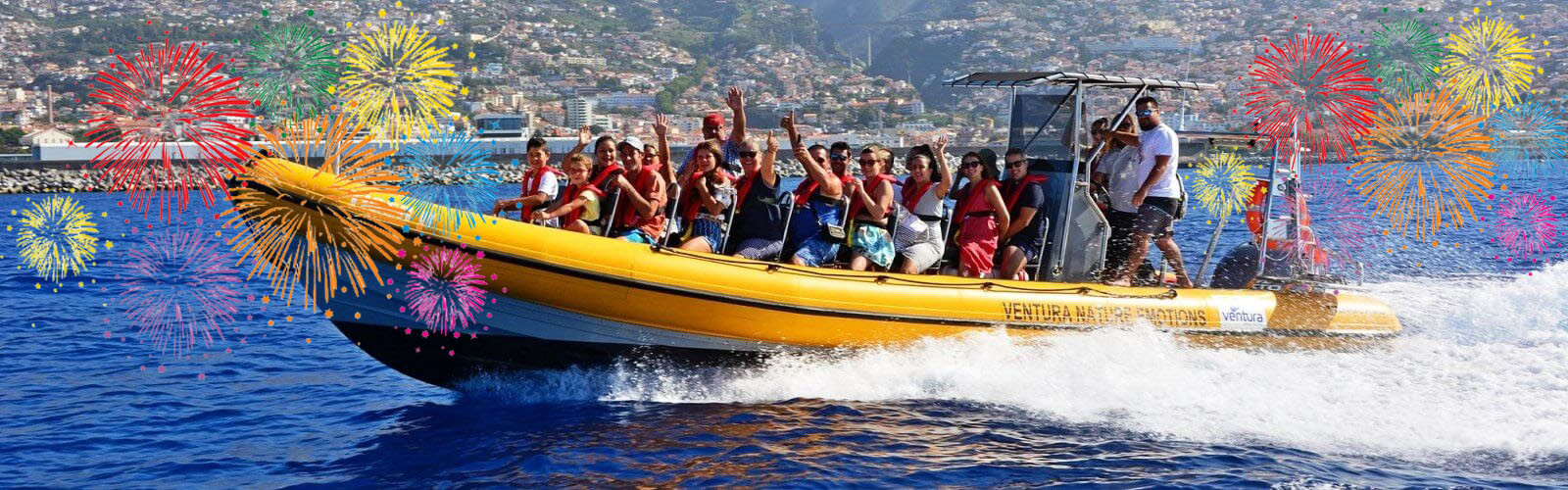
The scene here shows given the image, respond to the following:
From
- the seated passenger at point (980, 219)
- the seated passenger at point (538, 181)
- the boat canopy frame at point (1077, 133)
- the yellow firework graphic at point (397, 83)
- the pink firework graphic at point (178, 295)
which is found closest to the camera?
the yellow firework graphic at point (397, 83)

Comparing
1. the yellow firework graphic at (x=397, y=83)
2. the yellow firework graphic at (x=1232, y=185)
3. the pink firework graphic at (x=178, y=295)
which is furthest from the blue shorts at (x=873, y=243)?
the pink firework graphic at (x=178, y=295)

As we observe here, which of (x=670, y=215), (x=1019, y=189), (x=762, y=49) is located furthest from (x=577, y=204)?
(x=762, y=49)

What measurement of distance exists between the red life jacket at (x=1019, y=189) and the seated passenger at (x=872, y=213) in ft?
3.09

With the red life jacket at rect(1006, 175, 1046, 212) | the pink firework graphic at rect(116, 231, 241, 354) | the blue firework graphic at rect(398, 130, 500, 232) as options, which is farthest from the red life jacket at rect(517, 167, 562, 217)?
the red life jacket at rect(1006, 175, 1046, 212)

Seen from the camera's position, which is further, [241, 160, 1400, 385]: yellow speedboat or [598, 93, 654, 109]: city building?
[598, 93, 654, 109]: city building

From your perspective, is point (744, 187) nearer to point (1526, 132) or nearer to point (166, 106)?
point (166, 106)

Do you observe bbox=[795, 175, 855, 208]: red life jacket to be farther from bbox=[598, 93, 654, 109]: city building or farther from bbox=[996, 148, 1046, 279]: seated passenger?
bbox=[598, 93, 654, 109]: city building

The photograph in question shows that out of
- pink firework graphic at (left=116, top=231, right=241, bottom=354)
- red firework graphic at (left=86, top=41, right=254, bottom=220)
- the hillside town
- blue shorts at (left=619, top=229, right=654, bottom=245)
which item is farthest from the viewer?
the hillside town

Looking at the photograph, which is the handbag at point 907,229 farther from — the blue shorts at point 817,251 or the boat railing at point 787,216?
the boat railing at point 787,216

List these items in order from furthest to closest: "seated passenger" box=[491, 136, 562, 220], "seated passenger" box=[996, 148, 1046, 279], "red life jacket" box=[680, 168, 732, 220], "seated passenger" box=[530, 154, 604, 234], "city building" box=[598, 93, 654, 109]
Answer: "city building" box=[598, 93, 654, 109] < "seated passenger" box=[996, 148, 1046, 279] < "red life jacket" box=[680, 168, 732, 220] < "seated passenger" box=[491, 136, 562, 220] < "seated passenger" box=[530, 154, 604, 234]

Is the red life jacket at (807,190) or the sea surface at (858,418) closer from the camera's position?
the sea surface at (858,418)

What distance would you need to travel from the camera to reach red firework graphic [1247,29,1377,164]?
331 inches

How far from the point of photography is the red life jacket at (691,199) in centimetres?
858

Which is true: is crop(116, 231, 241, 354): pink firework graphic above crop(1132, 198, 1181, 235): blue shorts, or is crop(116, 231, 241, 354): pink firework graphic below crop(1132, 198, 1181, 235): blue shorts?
below
